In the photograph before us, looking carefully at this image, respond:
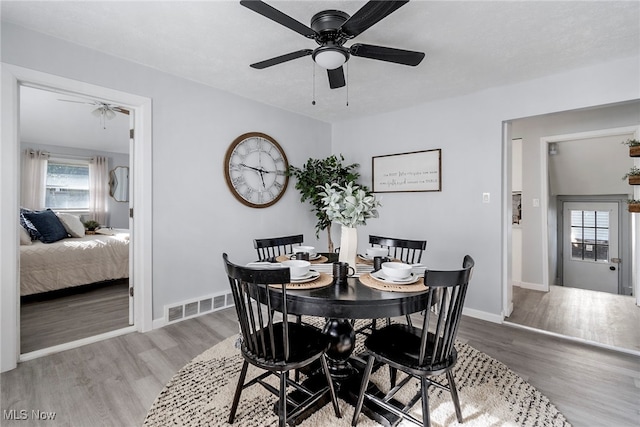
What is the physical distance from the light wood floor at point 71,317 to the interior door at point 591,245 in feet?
24.1

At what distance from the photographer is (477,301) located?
10.9 feet

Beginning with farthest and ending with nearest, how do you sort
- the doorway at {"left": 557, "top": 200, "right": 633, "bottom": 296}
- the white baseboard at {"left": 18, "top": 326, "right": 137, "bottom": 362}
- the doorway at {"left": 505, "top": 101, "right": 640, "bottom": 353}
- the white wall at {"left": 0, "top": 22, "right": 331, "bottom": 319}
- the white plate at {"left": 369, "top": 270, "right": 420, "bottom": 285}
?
the doorway at {"left": 557, "top": 200, "right": 633, "bottom": 296} → the doorway at {"left": 505, "top": 101, "right": 640, "bottom": 353} → the white wall at {"left": 0, "top": 22, "right": 331, "bottom": 319} → the white baseboard at {"left": 18, "top": 326, "right": 137, "bottom": 362} → the white plate at {"left": 369, "top": 270, "right": 420, "bottom": 285}

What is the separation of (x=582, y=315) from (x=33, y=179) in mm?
8548

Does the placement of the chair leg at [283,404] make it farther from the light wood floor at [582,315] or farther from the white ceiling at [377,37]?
the light wood floor at [582,315]

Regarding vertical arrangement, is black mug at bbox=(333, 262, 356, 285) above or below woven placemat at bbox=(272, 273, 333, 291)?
above

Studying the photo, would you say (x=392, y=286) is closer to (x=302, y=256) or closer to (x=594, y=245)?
(x=302, y=256)

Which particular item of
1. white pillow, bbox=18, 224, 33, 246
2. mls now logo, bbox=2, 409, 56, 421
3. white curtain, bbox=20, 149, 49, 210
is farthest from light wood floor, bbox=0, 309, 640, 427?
white curtain, bbox=20, 149, 49, 210

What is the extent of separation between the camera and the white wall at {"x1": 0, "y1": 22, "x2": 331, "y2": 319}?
8.23 feet

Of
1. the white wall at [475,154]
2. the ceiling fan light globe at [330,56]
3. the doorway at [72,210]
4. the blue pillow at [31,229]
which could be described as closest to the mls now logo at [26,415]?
the doorway at [72,210]

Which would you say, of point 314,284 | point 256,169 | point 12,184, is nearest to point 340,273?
point 314,284

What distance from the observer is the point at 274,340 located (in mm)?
1577

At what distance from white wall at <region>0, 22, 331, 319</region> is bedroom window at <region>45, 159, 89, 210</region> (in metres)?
4.60

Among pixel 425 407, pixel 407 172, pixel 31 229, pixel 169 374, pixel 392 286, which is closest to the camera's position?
pixel 425 407

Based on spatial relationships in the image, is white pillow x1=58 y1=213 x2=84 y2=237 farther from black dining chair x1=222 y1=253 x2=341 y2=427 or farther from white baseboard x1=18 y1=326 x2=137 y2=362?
black dining chair x1=222 y1=253 x2=341 y2=427
